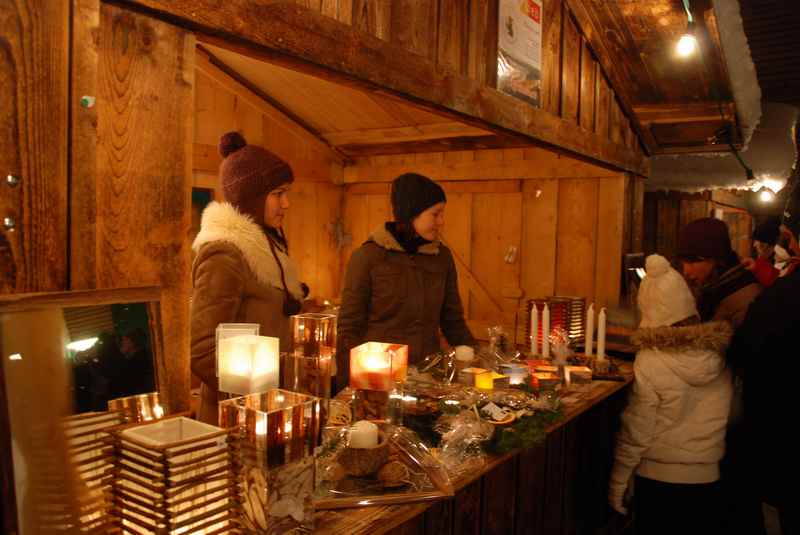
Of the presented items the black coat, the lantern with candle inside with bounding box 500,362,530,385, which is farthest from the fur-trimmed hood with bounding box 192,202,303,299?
the black coat

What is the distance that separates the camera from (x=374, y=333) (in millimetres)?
3252

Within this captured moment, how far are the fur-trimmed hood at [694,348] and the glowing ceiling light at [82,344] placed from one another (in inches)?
96.0

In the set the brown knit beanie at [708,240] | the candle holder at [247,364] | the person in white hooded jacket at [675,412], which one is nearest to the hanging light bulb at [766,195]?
the brown knit beanie at [708,240]

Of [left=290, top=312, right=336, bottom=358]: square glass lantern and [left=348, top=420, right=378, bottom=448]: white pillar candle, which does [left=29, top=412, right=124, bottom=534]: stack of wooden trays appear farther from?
[left=290, top=312, right=336, bottom=358]: square glass lantern

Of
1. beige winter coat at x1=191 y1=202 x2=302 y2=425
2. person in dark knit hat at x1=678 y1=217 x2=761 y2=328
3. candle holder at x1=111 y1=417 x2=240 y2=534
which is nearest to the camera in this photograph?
candle holder at x1=111 y1=417 x2=240 y2=534

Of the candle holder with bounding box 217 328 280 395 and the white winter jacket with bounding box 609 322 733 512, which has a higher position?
the candle holder with bounding box 217 328 280 395

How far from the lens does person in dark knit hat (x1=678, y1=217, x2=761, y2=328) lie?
333 cm

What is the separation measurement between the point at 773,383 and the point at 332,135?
4.37m

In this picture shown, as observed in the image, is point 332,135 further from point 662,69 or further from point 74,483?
point 74,483

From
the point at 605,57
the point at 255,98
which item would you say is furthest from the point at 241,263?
the point at 605,57

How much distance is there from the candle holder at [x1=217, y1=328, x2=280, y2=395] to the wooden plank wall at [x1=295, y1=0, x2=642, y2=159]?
4.09 ft

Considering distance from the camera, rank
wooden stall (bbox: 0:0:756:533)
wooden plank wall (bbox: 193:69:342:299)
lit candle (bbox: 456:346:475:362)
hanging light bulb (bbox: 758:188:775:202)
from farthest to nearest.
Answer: hanging light bulb (bbox: 758:188:775:202)
wooden plank wall (bbox: 193:69:342:299)
lit candle (bbox: 456:346:475:362)
wooden stall (bbox: 0:0:756:533)

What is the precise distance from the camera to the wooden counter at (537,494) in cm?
159

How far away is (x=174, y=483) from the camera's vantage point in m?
1.12
